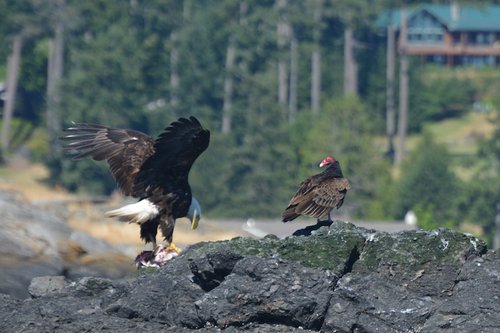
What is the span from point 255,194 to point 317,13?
16.5 meters

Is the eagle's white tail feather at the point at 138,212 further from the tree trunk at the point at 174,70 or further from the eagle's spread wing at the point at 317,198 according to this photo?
the tree trunk at the point at 174,70

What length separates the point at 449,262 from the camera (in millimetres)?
12281

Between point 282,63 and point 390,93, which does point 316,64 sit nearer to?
point 282,63

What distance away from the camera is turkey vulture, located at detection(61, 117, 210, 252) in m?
14.5

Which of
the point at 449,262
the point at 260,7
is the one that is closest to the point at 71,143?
the point at 449,262

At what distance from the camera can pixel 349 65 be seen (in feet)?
230

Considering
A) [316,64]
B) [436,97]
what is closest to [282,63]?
[316,64]

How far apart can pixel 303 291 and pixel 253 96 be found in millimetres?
51489

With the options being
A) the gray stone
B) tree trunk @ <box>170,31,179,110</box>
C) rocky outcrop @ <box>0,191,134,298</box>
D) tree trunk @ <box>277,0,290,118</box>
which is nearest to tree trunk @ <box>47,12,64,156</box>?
tree trunk @ <box>170,31,179,110</box>

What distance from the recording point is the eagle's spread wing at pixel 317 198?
1468 centimetres

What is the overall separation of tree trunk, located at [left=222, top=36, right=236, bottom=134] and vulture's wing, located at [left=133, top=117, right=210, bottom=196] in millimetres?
46252

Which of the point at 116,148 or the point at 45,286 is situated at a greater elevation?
the point at 116,148

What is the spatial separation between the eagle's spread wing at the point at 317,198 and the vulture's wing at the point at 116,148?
1656 mm

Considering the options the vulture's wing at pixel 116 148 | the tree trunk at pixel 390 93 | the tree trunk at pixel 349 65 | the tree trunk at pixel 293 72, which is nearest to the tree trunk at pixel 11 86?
the tree trunk at pixel 293 72
